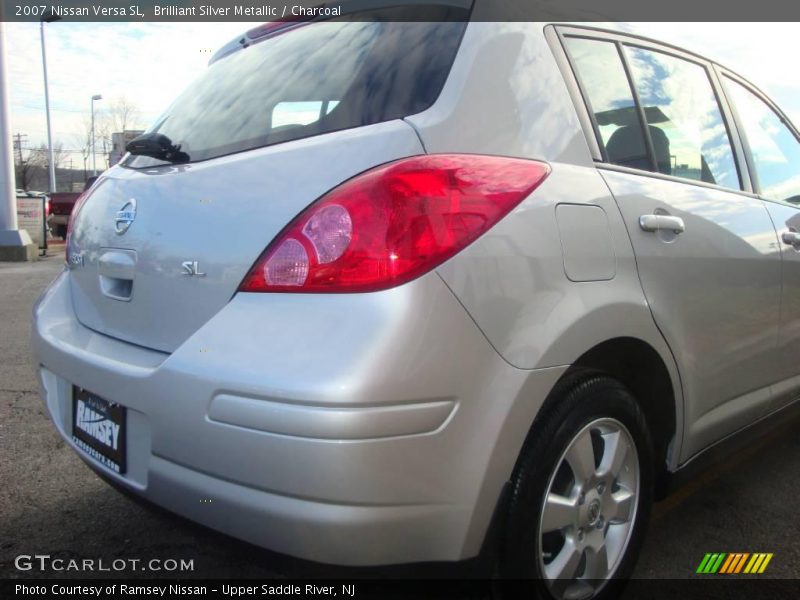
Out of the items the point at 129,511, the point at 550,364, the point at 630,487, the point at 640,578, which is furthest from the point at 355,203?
the point at 129,511

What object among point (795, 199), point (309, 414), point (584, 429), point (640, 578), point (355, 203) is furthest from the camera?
point (795, 199)

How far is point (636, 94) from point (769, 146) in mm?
1261

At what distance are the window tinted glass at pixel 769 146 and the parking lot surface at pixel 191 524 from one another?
125 centimetres

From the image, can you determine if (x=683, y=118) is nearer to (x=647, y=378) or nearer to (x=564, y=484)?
(x=647, y=378)

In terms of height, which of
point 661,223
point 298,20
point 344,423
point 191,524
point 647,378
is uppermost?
point 298,20

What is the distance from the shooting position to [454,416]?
1.45 meters

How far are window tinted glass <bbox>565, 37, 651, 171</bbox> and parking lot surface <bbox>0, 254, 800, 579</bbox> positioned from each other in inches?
53.6

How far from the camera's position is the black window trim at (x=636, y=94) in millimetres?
1972

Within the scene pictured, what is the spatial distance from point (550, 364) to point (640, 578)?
1064 mm

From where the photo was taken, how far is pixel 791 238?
9.19 ft

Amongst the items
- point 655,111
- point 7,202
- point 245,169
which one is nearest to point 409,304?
point 245,169

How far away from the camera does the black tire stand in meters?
1.61

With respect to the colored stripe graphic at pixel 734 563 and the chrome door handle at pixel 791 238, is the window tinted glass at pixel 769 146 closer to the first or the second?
the chrome door handle at pixel 791 238

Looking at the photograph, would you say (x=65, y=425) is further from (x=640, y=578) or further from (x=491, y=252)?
(x=640, y=578)
